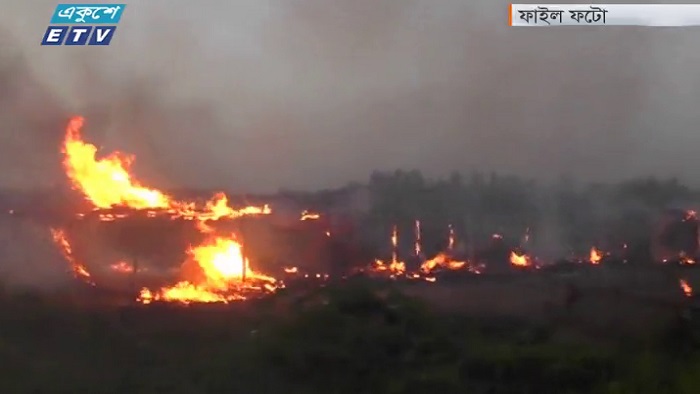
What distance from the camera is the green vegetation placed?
9.58 feet

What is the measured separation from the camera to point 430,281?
118 inches

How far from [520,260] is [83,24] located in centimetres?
192

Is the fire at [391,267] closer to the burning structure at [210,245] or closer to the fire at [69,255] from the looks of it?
the burning structure at [210,245]

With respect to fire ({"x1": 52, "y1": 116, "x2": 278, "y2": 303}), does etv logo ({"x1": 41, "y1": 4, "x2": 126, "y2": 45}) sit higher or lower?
higher

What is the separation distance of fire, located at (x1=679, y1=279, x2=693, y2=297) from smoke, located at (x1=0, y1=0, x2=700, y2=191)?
0.41 metres

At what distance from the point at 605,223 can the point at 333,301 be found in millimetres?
1096

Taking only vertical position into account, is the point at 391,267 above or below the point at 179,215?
below

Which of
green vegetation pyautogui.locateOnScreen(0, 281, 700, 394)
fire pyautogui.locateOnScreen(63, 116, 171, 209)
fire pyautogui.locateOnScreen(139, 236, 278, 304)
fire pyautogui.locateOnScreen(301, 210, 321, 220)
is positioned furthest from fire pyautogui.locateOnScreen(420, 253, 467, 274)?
fire pyautogui.locateOnScreen(63, 116, 171, 209)

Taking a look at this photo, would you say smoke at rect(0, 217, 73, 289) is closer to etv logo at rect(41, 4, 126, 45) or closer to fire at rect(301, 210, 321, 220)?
etv logo at rect(41, 4, 126, 45)

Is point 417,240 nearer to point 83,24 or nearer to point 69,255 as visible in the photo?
point 69,255

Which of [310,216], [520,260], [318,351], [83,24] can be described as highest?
[83,24]

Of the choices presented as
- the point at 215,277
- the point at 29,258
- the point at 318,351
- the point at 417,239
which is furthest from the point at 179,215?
the point at 417,239

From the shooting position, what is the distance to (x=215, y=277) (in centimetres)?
299

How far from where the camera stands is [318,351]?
293cm
